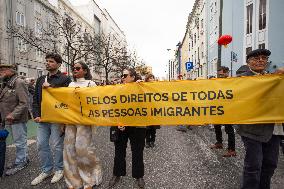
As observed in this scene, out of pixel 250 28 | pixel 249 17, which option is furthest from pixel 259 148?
pixel 249 17

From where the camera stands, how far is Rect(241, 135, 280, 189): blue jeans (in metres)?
3.85

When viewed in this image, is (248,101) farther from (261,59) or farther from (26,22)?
(26,22)

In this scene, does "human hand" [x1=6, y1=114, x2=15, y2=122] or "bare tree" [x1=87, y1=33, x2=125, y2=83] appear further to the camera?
"bare tree" [x1=87, y1=33, x2=125, y2=83]

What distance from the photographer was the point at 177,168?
574cm

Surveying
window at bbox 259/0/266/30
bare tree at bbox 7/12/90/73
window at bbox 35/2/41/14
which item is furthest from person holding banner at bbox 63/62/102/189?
window at bbox 35/2/41/14

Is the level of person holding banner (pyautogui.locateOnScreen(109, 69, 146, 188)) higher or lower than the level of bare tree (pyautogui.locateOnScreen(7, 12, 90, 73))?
lower

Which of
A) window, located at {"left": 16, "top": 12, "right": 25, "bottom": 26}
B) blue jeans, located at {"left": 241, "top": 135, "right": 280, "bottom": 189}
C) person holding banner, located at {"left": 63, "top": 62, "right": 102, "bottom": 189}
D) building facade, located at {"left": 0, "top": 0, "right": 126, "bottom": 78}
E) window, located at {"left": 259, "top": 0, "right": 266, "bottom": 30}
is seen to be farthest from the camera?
window, located at {"left": 16, "top": 12, "right": 25, "bottom": 26}

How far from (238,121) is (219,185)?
3.67 ft

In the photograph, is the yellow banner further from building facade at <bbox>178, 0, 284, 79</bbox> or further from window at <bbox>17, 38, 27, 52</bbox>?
window at <bbox>17, 38, 27, 52</bbox>

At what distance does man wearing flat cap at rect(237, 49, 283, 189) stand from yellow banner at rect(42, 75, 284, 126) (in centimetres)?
14

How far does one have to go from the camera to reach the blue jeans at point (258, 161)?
3.85 metres

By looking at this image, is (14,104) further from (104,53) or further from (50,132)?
(104,53)

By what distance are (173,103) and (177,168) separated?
64.7 inches

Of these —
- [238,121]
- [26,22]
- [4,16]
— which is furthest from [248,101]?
Answer: [26,22]
